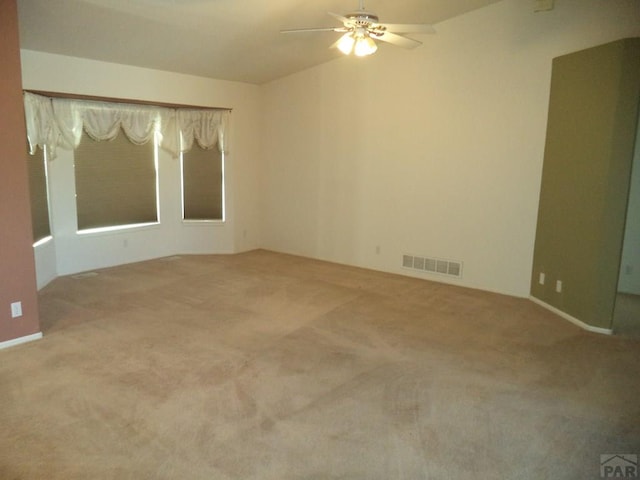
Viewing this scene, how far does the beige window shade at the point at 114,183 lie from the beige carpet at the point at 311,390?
5.19 ft

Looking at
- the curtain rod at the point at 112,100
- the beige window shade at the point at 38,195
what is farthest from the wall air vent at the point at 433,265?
the beige window shade at the point at 38,195

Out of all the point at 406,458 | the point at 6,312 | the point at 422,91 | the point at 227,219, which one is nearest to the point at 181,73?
the point at 227,219

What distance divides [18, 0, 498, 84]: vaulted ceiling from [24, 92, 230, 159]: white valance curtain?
710mm

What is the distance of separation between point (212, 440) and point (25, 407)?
127cm

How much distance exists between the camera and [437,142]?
18.2 feet

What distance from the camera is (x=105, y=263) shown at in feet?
20.4

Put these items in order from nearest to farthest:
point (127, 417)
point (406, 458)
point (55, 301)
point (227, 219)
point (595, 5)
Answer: point (406, 458)
point (127, 417)
point (595, 5)
point (55, 301)
point (227, 219)

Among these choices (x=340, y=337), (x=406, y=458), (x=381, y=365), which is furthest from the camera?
(x=340, y=337)

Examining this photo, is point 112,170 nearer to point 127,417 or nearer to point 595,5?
point 127,417

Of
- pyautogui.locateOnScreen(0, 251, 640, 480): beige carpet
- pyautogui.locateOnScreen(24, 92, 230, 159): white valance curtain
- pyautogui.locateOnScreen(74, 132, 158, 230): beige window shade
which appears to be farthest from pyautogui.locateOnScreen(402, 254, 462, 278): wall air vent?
pyautogui.locateOnScreen(74, 132, 158, 230): beige window shade

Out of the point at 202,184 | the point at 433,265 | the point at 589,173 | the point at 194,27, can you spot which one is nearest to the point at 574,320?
the point at 589,173

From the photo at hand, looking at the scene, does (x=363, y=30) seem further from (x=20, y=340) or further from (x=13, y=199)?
(x=20, y=340)

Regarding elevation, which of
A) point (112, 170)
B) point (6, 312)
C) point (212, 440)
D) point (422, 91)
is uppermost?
point (422, 91)

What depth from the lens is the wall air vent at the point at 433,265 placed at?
18.3 feet
